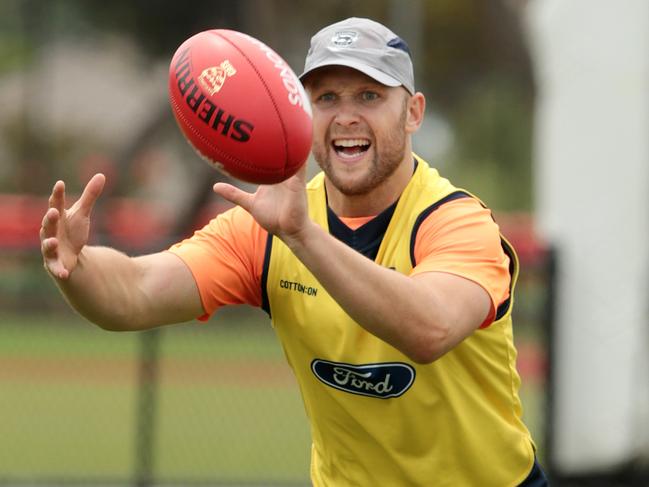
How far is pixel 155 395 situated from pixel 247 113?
5.19 m

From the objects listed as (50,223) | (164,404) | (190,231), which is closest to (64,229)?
(50,223)

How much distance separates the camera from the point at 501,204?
29734mm

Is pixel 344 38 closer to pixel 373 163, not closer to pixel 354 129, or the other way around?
pixel 354 129

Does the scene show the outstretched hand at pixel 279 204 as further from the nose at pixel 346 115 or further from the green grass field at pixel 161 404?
the green grass field at pixel 161 404

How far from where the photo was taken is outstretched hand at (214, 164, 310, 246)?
3643 millimetres

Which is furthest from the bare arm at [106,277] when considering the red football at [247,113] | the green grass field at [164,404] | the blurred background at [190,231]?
the green grass field at [164,404]

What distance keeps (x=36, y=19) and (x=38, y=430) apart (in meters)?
18.4

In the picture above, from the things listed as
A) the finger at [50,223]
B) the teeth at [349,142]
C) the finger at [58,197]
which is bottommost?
the finger at [50,223]

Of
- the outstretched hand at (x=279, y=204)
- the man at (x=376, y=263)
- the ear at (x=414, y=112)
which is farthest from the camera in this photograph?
the ear at (x=414, y=112)

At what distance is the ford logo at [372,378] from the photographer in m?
4.22

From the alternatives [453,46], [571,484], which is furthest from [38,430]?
[453,46]

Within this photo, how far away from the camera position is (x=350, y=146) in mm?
4234

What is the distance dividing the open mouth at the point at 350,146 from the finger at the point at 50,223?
3.09 feet

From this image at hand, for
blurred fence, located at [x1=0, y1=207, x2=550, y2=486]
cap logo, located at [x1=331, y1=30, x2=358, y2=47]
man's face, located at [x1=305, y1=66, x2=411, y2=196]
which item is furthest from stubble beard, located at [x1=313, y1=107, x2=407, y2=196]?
blurred fence, located at [x1=0, y1=207, x2=550, y2=486]
